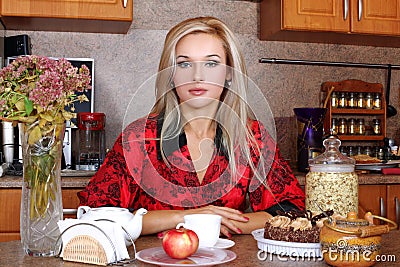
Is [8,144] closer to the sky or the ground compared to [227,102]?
closer to the ground

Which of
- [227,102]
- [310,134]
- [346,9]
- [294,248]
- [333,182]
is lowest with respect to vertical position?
[294,248]

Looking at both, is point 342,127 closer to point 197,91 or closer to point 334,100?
point 334,100

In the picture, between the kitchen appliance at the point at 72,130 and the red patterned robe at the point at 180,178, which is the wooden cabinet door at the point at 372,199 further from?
the kitchen appliance at the point at 72,130

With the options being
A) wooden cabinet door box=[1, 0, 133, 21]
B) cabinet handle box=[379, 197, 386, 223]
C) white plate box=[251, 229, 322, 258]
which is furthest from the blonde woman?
cabinet handle box=[379, 197, 386, 223]

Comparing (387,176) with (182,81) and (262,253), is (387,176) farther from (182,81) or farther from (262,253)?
(262,253)

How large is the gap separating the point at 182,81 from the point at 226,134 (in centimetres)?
Answer: 24

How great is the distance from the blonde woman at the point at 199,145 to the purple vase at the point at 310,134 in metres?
0.94

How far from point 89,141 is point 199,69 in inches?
42.9

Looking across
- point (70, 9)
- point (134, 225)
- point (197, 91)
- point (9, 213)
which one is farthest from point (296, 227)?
point (70, 9)

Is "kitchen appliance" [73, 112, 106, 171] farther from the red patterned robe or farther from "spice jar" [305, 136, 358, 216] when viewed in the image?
"spice jar" [305, 136, 358, 216]

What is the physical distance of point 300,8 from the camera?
9.55 feet

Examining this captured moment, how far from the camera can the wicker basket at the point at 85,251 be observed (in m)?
1.21

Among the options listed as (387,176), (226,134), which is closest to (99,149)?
(226,134)

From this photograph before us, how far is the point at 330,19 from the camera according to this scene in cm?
296
